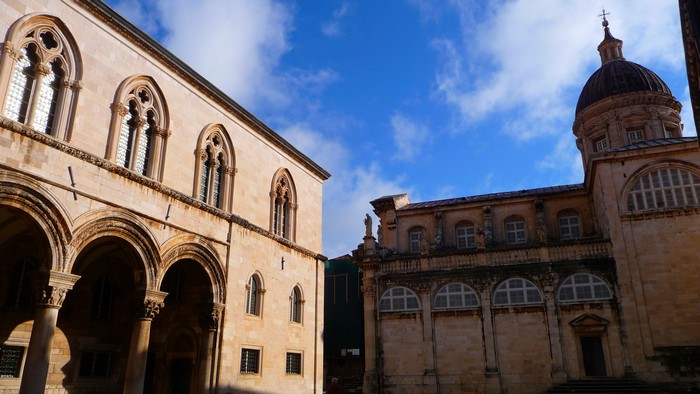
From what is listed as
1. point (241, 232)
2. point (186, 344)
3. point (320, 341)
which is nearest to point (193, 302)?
point (186, 344)

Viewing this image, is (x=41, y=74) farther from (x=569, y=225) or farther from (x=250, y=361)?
(x=569, y=225)

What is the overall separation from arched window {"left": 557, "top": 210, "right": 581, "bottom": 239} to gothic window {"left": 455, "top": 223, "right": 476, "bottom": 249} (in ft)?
18.4

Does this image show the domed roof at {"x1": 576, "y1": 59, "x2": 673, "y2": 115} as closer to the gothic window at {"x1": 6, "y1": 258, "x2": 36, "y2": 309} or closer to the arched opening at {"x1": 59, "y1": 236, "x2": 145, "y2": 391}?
the arched opening at {"x1": 59, "y1": 236, "x2": 145, "y2": 391}

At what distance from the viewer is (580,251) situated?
27609 mm

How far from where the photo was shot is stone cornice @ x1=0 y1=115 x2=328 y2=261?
1158 cm

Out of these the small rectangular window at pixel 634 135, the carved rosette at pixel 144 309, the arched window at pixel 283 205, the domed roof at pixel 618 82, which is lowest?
the carved rosette at pixel 144 309

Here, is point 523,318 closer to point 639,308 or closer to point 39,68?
point 639,308

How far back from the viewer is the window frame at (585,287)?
26516 mm

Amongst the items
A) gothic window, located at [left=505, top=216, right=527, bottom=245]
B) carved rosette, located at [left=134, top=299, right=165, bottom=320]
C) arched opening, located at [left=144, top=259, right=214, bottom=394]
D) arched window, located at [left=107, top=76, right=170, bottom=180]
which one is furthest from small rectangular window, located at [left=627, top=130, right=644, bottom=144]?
carved rosette, located at [left=134, top=299, right=165, bottom=320]

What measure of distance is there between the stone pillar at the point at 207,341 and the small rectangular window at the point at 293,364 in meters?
4.76

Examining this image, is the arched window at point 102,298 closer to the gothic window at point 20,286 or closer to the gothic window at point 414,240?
the gothic window at point 20,286

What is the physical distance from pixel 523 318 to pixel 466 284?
11.4ft

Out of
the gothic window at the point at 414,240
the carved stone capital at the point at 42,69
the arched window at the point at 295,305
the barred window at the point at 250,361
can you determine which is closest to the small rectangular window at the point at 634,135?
the gothic window at the point at 414,240

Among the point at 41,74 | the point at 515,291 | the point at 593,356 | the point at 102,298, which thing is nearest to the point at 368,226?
the point at 515,291
